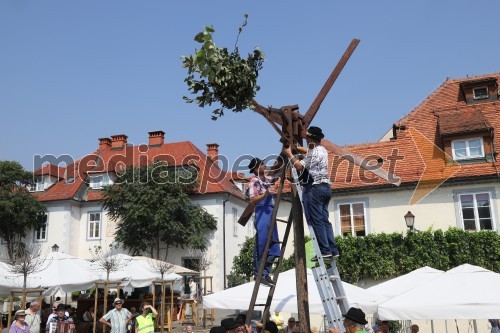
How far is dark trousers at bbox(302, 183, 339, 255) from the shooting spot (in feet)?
22.0

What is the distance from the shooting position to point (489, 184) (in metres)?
21.8

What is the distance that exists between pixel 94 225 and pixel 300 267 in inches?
1293

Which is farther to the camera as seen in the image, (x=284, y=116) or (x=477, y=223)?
(x=477, y=223)

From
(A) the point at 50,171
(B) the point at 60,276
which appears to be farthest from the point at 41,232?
(B) the point at 60,276

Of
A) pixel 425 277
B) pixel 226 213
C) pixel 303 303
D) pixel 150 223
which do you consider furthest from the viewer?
pixel 226 213

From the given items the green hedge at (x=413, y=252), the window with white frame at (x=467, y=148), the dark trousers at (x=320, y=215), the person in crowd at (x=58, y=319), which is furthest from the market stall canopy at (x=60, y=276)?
the window with white frame at (x=467, y=148)

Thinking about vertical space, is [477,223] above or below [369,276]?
above

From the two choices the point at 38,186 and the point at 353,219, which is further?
the point at 38,186

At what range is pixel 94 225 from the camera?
37312 millimetres

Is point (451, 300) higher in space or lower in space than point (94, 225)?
lower

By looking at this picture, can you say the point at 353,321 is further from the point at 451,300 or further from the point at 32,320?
the point at 32,320

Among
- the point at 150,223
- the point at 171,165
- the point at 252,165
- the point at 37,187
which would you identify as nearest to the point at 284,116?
the point at 252,165

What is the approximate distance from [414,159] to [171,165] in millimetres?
18228

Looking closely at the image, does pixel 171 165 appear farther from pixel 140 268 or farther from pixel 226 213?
pixel 140 268
